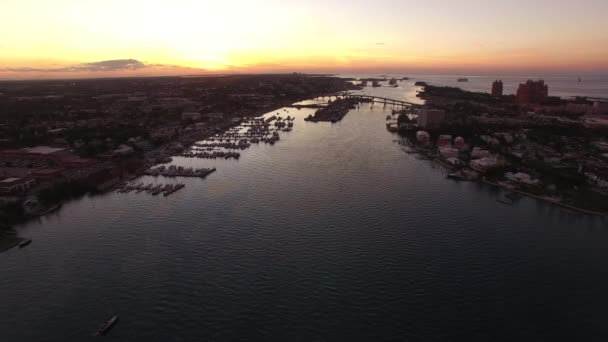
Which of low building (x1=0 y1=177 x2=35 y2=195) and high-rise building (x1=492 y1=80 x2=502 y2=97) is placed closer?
low building (x1=0 y1=177 x2=35 y2=195)

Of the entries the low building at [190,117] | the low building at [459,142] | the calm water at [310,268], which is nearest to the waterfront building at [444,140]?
the low building at [459,142]

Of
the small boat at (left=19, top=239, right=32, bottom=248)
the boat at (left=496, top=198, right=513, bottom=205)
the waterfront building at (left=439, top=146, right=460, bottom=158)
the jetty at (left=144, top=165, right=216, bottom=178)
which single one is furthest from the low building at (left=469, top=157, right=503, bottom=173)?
the small boat at (left=19, top=239, right=32, bottom=248)

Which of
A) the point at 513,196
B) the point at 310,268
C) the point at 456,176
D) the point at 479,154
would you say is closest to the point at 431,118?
the point at 479,154

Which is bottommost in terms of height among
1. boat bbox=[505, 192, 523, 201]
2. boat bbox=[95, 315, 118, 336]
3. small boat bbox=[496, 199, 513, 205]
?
boat bbox=[95, 315, 118, 336]

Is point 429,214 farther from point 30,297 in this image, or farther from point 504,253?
point 30,297

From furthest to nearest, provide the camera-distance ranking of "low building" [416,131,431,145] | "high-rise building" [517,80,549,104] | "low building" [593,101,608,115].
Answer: "high-rise building" [517,80,549,104] → "low building" [593,101,608,115] → "low building" [416,131,431,145]

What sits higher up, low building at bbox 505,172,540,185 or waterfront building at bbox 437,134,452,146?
waterfront building at bbox 437,134,452,146

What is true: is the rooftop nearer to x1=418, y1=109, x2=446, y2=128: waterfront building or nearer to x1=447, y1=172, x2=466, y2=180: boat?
x1=447, y1=172, x2=466, y2=180: boat
